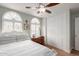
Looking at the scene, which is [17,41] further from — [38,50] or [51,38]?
[51,38]

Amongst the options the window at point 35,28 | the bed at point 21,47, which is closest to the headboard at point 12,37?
the bed at point 21,47

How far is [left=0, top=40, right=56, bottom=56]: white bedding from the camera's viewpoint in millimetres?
1121

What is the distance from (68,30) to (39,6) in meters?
0.57

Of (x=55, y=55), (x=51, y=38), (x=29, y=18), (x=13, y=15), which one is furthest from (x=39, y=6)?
(x=55, y=55)

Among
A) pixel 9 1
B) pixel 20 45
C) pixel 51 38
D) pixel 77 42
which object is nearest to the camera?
pixel 9 1

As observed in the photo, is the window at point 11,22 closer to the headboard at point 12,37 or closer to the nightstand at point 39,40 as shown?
the headboard at point 12,37

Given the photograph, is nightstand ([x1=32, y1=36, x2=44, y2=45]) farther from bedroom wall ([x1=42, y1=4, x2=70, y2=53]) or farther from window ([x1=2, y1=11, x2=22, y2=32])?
window ([x1=2, y1=11, x2=22, y2=32])

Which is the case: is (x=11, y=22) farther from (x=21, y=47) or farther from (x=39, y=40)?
(x=39, y=40)

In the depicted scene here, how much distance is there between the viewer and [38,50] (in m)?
1.24

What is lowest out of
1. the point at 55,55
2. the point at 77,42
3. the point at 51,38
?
the point at 55,55

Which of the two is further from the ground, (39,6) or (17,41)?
(39,6)

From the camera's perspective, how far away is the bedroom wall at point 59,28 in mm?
1203

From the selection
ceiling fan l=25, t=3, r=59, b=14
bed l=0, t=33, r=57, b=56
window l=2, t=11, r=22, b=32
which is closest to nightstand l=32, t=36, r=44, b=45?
bed l=0, t=33, r=57, b=56

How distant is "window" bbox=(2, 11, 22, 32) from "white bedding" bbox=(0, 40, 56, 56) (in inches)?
8.7
